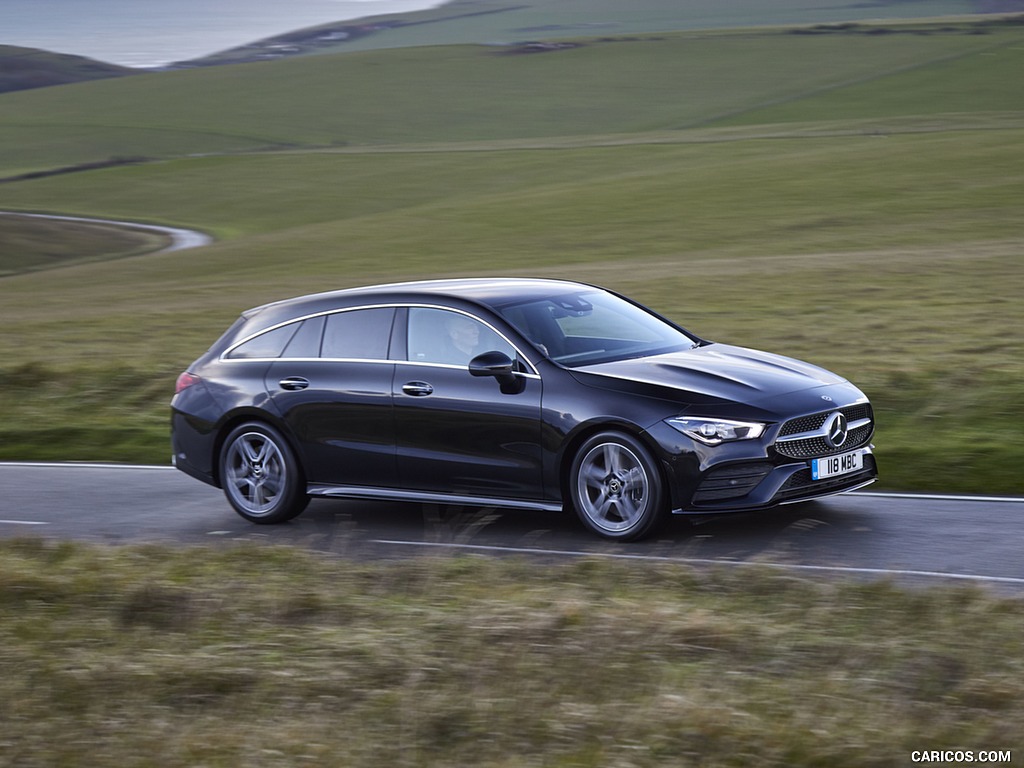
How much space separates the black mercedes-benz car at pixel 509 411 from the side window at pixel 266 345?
0.02m

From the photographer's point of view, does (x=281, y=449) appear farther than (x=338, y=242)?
No

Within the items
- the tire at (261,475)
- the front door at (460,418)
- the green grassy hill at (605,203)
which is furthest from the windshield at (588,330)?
the green grassy hill at (605,203)

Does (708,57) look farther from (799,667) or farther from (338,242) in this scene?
(799,667)

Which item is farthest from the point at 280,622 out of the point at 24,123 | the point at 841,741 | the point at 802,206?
the point at 24,123

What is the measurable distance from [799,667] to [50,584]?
4070 millimetres

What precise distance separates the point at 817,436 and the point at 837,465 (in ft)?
0.82

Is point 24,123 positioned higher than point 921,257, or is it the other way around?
point 24,123

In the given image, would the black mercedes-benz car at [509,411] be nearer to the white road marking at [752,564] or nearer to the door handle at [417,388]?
the door handle at [417,388]

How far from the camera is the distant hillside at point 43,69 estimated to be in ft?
522

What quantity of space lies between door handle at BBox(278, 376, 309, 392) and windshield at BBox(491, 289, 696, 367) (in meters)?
1.56

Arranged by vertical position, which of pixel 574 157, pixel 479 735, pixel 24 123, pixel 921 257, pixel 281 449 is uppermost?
pixel 24 123

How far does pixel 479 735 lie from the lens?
16.4 ft

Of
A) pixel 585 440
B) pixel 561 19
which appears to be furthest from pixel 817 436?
pixel 561 19

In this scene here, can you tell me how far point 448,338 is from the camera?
9.98m
